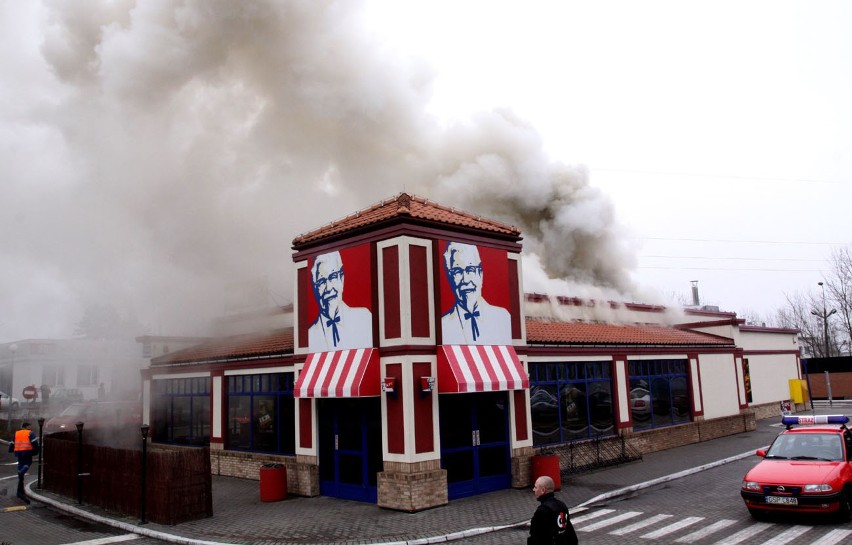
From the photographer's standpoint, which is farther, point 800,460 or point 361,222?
point 361,222

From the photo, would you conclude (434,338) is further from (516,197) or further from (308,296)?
(516,197)

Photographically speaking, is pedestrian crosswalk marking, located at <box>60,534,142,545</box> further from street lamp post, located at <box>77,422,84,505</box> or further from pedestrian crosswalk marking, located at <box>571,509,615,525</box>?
pedestrian crosswalk marking, located at <box>571,509,615,525</box>

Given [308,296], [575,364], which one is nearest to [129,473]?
[308,296]

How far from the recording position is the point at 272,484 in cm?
1488

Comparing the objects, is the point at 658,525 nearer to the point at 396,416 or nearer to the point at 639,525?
the point at 639,525

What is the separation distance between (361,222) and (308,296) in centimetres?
276

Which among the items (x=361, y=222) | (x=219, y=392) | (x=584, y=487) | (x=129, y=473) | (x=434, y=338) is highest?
(x=361, y=222)

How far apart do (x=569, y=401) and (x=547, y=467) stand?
3.54 m

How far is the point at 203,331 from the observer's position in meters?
26.5

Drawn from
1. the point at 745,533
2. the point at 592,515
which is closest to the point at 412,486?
the point at 592,515

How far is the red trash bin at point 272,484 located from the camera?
585 inches

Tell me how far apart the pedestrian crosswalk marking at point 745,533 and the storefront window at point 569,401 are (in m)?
6.64

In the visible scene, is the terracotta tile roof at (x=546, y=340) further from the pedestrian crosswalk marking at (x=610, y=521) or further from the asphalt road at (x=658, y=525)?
the pedestrian crosswalk marking at (x=610, y=521)

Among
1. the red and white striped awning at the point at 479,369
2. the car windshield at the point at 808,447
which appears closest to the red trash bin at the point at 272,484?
the red and white striped awning at the point at 479,369
